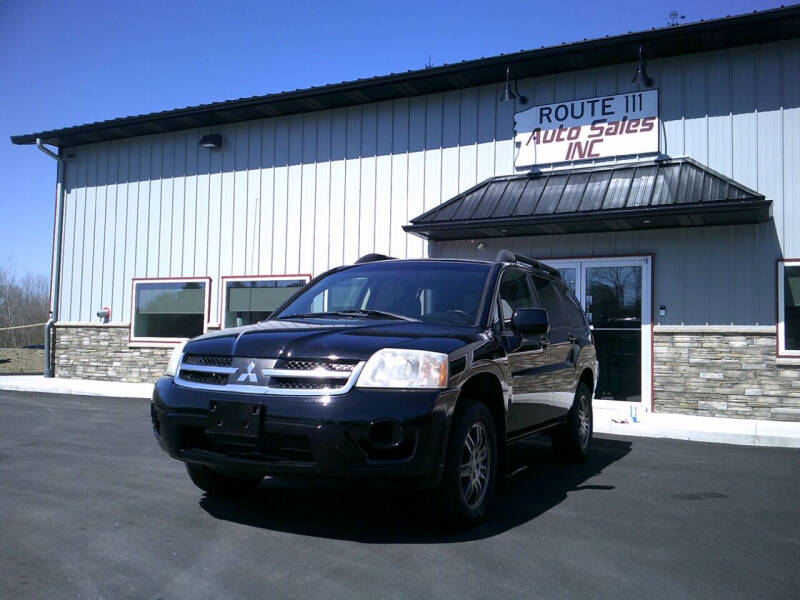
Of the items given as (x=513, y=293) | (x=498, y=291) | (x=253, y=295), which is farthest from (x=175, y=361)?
(x=253, y=295)

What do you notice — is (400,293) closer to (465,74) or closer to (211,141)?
(465,74)

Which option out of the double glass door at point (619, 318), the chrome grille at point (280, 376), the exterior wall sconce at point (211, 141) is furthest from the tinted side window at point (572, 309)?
the exterior wall sconce at point (211, 141)

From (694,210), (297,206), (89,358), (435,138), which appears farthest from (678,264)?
(89,358)

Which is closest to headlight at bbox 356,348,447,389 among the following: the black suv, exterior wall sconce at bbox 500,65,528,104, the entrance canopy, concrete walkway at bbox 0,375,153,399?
the black suv

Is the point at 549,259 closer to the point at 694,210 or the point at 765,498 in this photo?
the point at 694,210

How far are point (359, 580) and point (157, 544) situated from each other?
4.10 ft

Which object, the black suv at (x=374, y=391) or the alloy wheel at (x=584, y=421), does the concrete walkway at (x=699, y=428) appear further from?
the black suv at (x=374, y=391)

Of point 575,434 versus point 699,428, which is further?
point 699,428

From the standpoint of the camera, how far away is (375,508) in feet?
15.8

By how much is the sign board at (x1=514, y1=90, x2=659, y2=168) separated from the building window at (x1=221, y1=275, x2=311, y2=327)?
16.8 feet

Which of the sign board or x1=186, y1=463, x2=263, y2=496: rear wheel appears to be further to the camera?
the sign board

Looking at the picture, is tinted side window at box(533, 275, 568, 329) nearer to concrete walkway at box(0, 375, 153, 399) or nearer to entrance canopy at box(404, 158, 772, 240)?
entrance canopy at box(404, 158, 772, 240)

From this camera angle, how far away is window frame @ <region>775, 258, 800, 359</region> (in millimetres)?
10414

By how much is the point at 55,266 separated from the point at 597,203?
13.3 m
